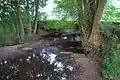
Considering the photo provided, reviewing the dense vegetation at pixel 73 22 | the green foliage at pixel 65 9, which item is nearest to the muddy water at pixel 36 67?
the dense vegetation at pixel 73 22

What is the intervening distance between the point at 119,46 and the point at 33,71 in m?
2.21

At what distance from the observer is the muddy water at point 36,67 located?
5.30 metres

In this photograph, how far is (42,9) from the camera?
36.2 ft

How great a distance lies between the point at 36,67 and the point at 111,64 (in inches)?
72.1

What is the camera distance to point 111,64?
17.3 feet

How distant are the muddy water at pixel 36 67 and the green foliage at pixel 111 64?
800 mm

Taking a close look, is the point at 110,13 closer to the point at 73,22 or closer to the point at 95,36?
the point at 73,22

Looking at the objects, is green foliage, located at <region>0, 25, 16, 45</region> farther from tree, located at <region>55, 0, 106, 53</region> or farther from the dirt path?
tree, located at <region>55, 0, 106, 53</region>

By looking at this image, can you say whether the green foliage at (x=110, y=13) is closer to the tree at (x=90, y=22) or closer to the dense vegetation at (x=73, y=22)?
the dense vegetation at (x=73, y=22)

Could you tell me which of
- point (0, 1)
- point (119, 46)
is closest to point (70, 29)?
point (0, 1)

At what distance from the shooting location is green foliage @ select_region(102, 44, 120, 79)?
5.07 meters

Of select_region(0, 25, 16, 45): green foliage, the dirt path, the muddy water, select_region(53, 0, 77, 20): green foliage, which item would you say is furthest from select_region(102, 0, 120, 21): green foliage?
select_region(0, 25, 16, 45): green foliage

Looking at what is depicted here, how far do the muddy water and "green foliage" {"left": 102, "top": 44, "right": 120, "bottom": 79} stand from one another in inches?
31.5

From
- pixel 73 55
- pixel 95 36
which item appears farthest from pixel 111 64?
pixel 73 55
